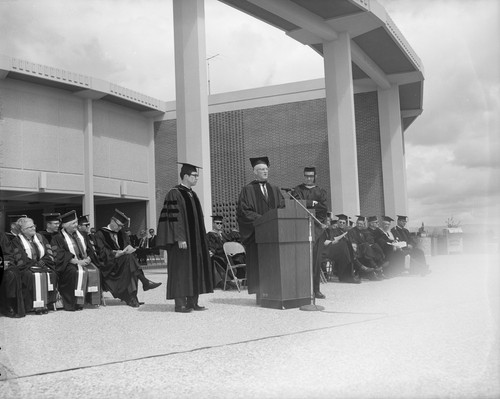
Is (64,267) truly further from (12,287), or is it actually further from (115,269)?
(12,287)

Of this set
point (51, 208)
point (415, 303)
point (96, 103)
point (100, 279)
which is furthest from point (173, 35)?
point (51, 208)

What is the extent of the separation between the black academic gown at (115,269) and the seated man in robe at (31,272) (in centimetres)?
71

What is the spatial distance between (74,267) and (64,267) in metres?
0.12

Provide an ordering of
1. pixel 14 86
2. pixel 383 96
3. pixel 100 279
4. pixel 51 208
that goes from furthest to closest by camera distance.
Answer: pixel 51 208
pixel 383 96
pixel 14 86
pixel 100 279

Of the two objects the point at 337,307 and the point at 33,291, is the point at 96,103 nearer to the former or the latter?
the point at 33,291

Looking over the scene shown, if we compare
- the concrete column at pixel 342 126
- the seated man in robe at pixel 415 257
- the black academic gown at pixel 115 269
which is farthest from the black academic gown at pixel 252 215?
the concrete column at pixel 342 126

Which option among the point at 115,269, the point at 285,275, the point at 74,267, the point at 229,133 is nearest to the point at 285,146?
the point at 229,133

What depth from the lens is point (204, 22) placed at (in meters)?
12.0

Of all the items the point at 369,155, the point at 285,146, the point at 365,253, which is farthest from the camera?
the point at 285,146

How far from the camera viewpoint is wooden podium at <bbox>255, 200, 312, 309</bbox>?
5.98m

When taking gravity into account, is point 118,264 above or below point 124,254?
below

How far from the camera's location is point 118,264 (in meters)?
7.24

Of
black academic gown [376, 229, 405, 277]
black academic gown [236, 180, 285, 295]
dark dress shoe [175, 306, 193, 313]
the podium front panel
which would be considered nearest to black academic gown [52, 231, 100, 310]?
dark dress shoe [175, 306, 193, 313]

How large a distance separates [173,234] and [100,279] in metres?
1.52
